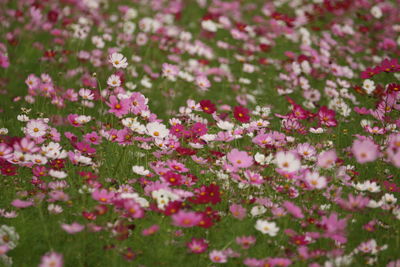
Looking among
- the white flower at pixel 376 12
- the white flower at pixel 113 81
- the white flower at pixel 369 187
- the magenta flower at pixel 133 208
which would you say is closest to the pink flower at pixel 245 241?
the magenta flower at pixel 133 208

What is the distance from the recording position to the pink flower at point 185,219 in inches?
71.4

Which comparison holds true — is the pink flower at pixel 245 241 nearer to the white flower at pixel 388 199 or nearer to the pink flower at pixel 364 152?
the pink flower at pixel 364 152

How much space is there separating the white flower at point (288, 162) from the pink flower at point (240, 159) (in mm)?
151

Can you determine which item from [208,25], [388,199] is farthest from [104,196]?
[208,25]

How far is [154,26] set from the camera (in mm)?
4863

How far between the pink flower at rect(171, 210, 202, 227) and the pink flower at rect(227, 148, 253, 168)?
0.48m

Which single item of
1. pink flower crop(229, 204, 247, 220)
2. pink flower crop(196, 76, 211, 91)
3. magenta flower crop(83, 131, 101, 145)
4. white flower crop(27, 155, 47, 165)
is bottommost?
pink flower crop(229, 204, 247, 220)

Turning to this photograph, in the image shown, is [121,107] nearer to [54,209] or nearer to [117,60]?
[117,60]

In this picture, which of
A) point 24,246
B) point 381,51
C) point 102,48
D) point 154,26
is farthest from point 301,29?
point 24,246

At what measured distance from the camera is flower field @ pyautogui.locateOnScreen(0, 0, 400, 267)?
1955 millimetres

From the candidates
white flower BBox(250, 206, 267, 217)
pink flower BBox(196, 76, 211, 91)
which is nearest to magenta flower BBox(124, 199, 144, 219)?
white flower BBox(250, 206, 267, 217)

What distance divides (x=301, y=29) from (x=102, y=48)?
7.36 feet

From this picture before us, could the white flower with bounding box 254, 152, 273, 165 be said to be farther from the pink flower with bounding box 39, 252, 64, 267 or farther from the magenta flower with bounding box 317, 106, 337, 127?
the pink flower with bounding box 39, 252, 64, 267

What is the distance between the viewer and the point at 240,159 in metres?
2.30
